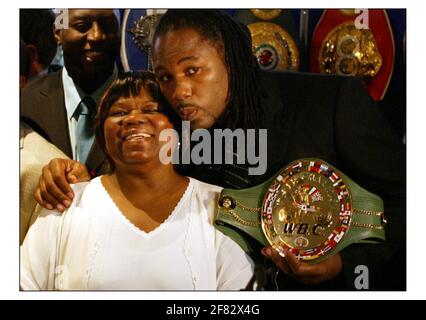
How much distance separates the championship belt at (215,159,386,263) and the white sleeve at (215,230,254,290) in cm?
3

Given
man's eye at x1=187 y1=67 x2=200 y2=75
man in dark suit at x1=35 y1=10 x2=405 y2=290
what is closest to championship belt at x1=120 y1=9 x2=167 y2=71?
man in dark suit at x1=35 y1=10 x2=405 y2=290

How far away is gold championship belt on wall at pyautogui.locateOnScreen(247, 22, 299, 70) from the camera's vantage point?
2318 mm

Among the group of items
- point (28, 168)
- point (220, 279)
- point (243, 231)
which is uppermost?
point (28, 168)

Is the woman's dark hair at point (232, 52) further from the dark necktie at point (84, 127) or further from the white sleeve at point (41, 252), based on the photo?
the white sleeve at point (41, 252)

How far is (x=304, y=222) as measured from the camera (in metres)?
2.33

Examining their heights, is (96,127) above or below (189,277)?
above

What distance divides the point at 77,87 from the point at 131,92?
194 millimetres

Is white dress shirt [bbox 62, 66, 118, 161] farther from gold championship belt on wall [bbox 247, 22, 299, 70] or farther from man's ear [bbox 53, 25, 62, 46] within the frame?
gold championship belt on wall [bbox 247, 22, 299, 70]

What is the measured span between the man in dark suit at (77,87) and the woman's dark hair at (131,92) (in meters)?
0.03

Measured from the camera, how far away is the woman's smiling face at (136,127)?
2289 millimetres

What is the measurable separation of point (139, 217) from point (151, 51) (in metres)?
0.55

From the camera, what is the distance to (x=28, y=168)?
234 cm

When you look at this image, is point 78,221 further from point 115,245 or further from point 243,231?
point 243,231

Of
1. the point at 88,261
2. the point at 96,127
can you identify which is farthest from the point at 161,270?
the point at 96,127
